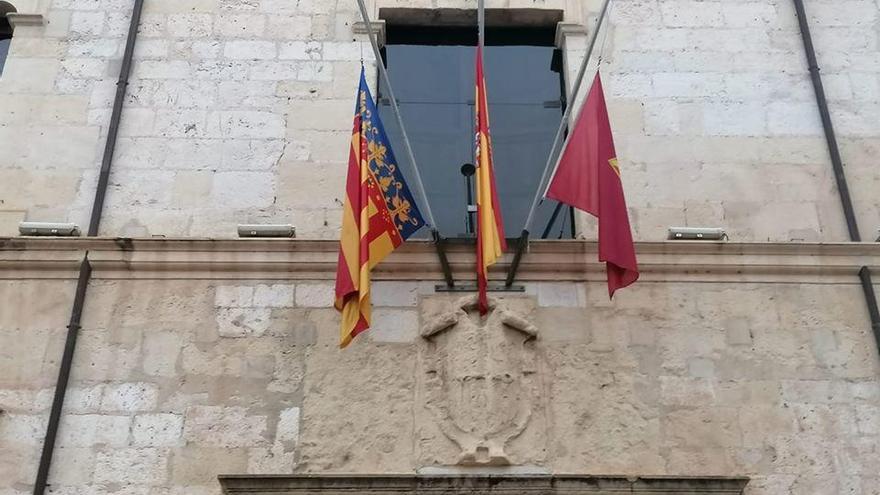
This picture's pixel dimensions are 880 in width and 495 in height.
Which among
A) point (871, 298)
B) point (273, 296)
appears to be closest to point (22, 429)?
point (273, 296)

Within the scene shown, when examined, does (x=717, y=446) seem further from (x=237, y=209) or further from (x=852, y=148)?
(x=237, y=209)

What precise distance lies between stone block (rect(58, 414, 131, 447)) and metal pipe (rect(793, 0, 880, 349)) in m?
5.24

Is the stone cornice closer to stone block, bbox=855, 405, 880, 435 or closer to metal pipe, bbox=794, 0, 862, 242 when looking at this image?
metal pipe, bbox=794, 0, 862, 242

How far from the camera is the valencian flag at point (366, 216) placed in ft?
21.1

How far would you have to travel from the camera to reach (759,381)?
6.89m

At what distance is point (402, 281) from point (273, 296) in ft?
3.06

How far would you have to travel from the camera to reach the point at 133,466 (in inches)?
256

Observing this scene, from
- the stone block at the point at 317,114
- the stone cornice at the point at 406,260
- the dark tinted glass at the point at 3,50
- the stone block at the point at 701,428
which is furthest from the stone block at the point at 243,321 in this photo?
the dark tinted glass at the point at 3,50

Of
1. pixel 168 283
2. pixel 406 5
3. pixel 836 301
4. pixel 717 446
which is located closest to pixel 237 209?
pixel 168 283

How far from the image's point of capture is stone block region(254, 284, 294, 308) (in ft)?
23.5

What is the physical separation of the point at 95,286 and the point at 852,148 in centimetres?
594

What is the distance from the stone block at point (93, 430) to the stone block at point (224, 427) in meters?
0.42

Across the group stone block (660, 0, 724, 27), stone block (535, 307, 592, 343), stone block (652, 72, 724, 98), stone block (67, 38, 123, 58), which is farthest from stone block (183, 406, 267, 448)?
stone block (660, 0, 724, 27)

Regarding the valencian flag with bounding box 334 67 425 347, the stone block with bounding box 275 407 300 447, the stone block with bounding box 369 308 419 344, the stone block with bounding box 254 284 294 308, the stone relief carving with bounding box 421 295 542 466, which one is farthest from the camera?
the stone block with bounding box 254 284 294 308
